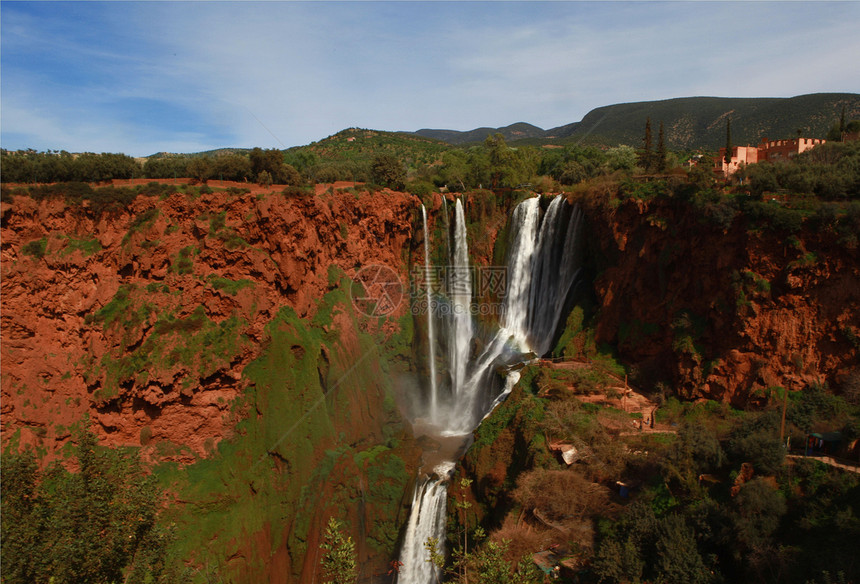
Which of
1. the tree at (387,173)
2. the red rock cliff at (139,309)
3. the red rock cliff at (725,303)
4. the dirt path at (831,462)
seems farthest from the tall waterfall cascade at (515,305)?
the dirt path at (831,462)

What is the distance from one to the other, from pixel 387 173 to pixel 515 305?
1296 cm

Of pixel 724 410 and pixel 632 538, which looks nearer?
pixel 632 538

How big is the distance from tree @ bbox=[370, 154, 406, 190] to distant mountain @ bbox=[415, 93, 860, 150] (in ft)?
72.3

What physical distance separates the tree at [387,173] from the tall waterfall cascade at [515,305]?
458 centimetres

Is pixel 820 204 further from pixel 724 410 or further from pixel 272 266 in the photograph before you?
pixel 272 266

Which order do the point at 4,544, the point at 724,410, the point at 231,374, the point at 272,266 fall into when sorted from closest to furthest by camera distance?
the point at 4,544 → the point at 724,410 → the point at 231,374 → the point at 272,266

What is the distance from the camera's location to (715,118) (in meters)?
64.9

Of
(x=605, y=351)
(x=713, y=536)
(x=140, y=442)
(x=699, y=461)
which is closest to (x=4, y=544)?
(x=140, y=442)

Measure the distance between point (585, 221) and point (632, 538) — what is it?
18.6 metres

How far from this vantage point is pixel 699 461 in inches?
619

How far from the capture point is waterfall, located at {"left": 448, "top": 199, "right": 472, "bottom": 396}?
101ft

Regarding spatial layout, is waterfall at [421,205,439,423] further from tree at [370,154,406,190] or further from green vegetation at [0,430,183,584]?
green vegetation at [0,430,183,584]

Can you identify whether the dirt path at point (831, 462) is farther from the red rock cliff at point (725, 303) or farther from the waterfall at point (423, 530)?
the waterfall at point (423, 530)

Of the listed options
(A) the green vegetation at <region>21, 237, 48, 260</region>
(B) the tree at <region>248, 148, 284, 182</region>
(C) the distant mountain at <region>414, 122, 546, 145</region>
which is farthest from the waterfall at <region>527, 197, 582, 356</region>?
(C) the distant mountain at <region>414, 122, 546, 145</region>
